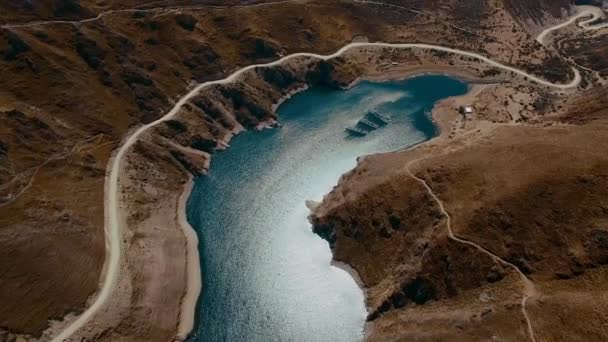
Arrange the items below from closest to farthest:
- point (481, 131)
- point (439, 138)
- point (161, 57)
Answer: point (481, 131) → point (439, 138) → point (161, 57)

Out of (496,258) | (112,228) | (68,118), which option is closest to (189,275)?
(112,228)

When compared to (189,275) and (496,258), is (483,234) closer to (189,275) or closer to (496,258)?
(496,258)

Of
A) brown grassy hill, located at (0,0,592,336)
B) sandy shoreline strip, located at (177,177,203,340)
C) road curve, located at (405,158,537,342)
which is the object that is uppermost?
brown grassy hill, located at (0,0,592,336)

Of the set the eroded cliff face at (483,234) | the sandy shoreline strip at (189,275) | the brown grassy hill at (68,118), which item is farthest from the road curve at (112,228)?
the eroded cliff face at (483,234)

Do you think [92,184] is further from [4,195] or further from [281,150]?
[281,150]

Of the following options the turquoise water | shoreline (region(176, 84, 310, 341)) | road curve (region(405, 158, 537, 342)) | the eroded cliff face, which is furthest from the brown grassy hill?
road curve (region(405, 158, 537, 342))

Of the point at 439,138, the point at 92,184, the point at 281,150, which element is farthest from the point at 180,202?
the point at 439,138

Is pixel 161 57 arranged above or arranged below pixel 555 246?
above

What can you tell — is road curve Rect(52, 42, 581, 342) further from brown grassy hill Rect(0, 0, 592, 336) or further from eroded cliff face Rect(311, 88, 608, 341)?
eroded cliff face Rect(311, 88, 608, 341)
